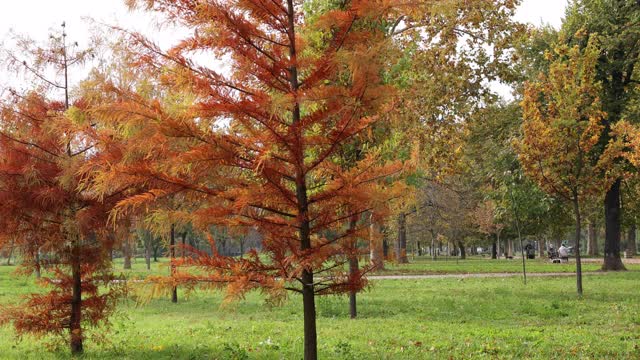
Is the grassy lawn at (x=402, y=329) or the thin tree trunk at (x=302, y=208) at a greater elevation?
the thin tree trunk at (x=302, y=208)

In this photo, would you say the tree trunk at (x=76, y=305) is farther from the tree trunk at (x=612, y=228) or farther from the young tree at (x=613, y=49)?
the tree trunk at (x=612, y=228)

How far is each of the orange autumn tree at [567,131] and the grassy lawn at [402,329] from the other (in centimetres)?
309

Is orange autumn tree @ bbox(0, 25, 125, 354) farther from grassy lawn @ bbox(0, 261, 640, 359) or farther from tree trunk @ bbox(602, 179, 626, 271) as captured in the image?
tree trunk @ bbox(602, 179, 626, 271)

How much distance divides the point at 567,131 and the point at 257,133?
1204cm

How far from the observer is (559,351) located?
834 cm

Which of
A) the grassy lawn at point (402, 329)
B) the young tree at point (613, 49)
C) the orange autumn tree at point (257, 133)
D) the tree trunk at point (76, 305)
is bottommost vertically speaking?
the grassy lawn at point (402, 329)

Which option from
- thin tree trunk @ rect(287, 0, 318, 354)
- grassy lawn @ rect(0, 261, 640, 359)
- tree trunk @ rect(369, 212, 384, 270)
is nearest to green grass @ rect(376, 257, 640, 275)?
grassy lawn @ rect(0, 261, 640, 359)

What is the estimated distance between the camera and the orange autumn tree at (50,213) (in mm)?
9148

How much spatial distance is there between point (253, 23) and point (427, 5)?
6.03ft

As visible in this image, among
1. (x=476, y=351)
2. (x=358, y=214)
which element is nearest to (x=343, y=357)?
(x=476, y=351)

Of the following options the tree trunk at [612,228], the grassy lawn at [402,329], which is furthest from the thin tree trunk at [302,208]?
the tree trunk at [612,228]

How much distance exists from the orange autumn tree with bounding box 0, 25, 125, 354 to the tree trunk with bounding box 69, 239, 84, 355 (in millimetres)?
15

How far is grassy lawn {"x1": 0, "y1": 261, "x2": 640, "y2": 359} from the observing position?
8.72m

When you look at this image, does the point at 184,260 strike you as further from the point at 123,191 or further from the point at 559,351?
the point at 559,351
